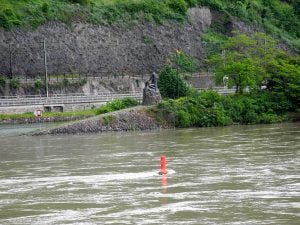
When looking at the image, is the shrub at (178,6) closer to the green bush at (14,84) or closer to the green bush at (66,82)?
the green bush at (66,82)

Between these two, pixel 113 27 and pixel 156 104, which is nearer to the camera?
pixel 156 104

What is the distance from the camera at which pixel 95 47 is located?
102m

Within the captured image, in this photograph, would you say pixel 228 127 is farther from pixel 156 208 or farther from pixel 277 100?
pixel 156 208

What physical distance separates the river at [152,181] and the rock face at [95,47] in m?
46.5

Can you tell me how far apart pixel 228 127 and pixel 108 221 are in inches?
1546

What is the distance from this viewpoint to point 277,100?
2623 inches

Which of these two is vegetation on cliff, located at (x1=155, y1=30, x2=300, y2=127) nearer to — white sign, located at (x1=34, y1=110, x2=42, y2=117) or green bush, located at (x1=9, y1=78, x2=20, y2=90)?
white sign, located at (x1=34, y1=110, x2=42, y2=117)

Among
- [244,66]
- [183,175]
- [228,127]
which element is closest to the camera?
[183,175]

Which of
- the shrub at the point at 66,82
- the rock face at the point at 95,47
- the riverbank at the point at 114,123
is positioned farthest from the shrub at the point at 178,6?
the riverbank at the point at 114,123

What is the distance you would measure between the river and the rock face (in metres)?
Result: 46.5

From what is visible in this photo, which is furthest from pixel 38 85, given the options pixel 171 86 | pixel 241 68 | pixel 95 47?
pixel 241 68

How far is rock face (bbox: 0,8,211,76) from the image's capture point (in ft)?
309

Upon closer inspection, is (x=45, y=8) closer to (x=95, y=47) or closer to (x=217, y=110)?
(x=95, y=47)

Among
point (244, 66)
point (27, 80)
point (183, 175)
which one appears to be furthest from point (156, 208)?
point (27, 80)
